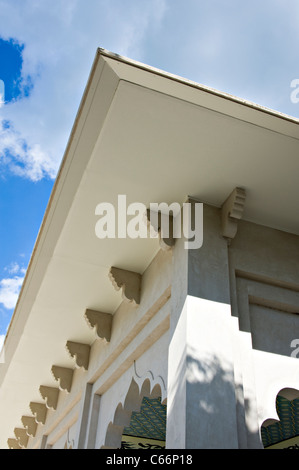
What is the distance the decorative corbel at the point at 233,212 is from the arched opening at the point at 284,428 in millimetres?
2970

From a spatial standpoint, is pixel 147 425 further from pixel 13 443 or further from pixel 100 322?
pixel 13 443

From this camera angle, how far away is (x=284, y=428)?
24.9ft

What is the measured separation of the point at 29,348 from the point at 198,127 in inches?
185

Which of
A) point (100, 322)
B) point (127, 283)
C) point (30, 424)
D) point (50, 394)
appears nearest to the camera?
point (127, 283)

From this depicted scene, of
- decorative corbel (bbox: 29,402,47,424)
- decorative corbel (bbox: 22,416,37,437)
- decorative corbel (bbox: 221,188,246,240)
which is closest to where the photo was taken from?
decorative corbel (bbox: 221,188,246,240)

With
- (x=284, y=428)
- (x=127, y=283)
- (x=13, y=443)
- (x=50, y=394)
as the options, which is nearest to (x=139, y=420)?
(x=50, y=394)

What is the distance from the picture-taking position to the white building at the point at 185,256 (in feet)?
12.2

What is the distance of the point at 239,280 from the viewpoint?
4.47 m

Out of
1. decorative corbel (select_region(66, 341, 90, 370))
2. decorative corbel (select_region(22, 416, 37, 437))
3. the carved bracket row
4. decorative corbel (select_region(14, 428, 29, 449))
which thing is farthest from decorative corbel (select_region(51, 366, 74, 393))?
decorative corbel (select_region(14, 428, 29, 449))

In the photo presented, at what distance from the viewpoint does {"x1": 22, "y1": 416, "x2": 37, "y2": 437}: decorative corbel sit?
33.4 feet

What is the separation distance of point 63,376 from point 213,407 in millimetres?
4808

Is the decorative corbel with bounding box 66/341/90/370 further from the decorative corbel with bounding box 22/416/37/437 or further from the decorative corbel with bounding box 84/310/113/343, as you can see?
the decorative corbel with bounding box 22/416/37/437

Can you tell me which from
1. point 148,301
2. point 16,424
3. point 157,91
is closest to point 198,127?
point 157,91

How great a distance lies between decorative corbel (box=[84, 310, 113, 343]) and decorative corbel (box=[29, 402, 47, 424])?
3842mm
